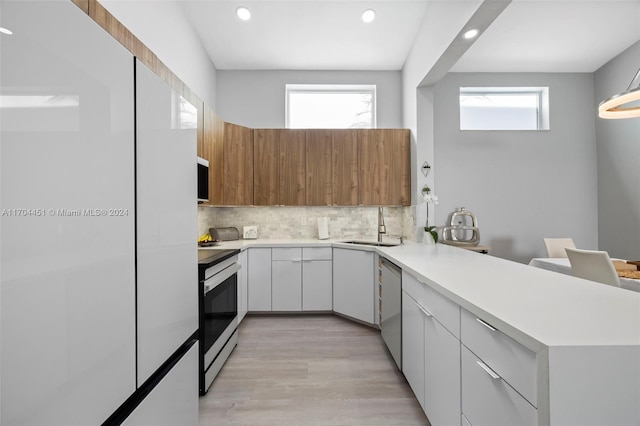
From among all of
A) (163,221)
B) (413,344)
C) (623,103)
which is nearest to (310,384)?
(413,344)

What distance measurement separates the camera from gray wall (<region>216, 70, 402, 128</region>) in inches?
156

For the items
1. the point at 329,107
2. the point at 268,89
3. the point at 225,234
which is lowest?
the point at 225,234

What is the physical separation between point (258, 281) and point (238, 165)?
1.41 m

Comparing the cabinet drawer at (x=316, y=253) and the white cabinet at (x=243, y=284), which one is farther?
the cabinet drawer at (x=316, y=253)

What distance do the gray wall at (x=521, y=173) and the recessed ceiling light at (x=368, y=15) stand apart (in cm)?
160

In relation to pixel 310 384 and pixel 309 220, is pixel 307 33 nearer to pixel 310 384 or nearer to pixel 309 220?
pixel 309 220

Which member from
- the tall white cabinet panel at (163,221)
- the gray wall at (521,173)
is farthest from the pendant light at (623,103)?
the tall white cabinet panel at (163,221)

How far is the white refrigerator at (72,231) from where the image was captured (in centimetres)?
50

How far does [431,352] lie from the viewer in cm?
149

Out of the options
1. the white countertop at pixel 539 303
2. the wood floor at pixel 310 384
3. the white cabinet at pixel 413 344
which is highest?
the white countertop at pixel 539 303

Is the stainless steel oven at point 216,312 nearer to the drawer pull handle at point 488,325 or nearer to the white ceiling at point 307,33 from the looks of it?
the drawer pull handle at point 488,325

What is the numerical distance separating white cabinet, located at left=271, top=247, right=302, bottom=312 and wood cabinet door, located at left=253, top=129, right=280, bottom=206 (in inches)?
27.1

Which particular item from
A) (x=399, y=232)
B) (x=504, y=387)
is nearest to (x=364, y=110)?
(x=399, y=232)

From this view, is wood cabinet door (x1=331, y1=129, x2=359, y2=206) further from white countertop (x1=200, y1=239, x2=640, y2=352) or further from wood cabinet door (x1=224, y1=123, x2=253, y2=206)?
white countertop (x1=200, y1=239, x2=640, y2=352)
